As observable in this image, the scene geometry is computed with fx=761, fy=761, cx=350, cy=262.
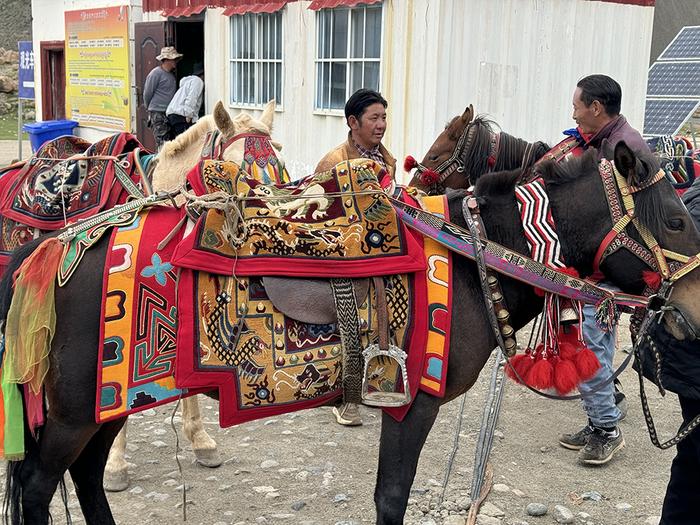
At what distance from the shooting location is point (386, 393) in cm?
260

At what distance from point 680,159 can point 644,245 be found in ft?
8.05

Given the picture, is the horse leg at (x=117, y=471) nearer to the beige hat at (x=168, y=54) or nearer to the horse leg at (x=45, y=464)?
the horse leg at (x=45, y=464)

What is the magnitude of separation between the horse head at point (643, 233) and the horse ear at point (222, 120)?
2076 millimetres

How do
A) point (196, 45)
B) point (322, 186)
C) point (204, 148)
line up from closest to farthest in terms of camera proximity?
point (322, 186) → point (204, 148) → point (196, 45)

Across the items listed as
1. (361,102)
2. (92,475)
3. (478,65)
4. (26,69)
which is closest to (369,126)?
(361,102)

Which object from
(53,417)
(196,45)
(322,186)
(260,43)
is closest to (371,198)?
(322,186)

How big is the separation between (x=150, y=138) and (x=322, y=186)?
1075 cm

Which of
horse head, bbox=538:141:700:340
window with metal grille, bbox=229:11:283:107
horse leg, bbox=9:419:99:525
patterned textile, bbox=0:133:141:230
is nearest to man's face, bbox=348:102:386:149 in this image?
patterned textile, bbox=0:133:141:230

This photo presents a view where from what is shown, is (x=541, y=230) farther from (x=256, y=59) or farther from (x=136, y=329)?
(x=256, y=59)

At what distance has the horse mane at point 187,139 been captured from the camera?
407 centimetres

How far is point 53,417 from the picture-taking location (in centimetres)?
265

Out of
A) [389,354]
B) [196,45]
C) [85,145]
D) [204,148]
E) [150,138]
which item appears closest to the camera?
[389,354]

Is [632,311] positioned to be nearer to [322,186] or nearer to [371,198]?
[371,198]

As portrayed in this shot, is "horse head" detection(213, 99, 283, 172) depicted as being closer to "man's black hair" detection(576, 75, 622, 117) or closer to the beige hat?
"man's black hair" detection(576, 75, 622, 117)
